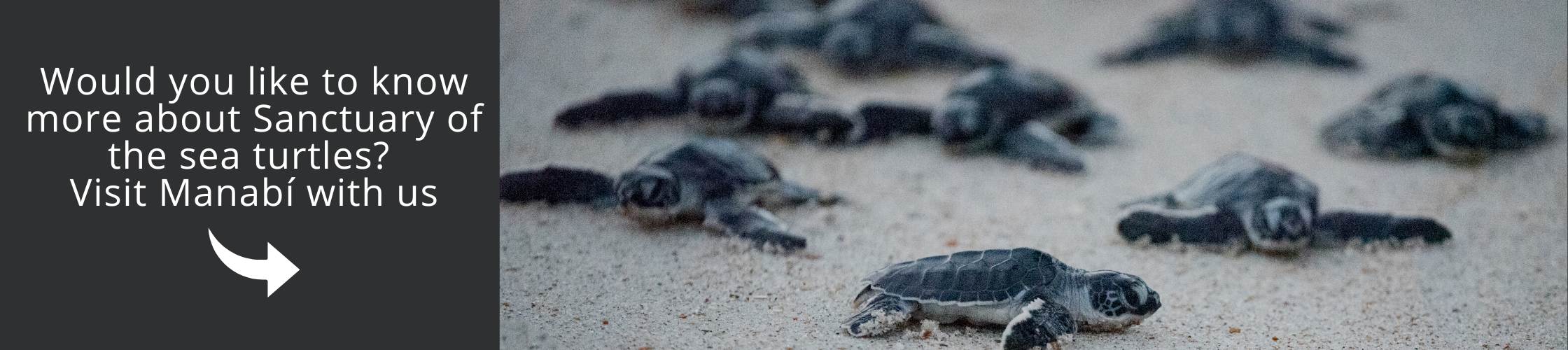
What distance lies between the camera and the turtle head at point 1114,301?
2824 mm

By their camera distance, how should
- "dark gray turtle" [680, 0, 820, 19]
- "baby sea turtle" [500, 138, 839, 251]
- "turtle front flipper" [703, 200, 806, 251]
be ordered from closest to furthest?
"turtle front flipper" [703, 200, 806, 251] → "baby sea turtle" [500, 138, 839, 251] → "dark gray turtle" [680, 0, 820, 19]

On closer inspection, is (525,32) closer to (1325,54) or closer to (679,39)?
(679,39)

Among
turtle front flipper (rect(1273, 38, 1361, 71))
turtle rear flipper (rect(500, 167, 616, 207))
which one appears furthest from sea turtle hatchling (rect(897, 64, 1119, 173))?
turtle front flipper (rect(1273, 38, 1361, 71))

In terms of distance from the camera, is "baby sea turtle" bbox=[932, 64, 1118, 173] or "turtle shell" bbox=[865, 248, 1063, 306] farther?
"baby sea turtle" bbox=[932, 64, 1118, 173]

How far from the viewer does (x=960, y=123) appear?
5047 millimetres

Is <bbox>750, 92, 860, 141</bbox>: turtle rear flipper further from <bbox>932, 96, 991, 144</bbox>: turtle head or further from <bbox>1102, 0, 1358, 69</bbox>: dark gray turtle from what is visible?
<bbox>1102, 0, 1358, 69</bbox>: dark gray turtle

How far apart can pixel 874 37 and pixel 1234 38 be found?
2.45 meters

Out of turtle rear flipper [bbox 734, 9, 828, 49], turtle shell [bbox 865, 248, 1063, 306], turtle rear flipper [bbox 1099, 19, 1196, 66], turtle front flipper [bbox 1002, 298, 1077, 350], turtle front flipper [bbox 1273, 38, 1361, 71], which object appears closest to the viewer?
turtle front flipper [bbox 1002, 298, 1077, 350]

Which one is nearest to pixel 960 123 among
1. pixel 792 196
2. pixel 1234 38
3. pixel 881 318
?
pixel 792 196

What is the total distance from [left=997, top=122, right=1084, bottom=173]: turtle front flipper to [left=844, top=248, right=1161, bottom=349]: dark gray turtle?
212 cm

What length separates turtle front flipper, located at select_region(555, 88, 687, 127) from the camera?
5.31m

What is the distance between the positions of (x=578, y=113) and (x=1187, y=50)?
4198 millimetres

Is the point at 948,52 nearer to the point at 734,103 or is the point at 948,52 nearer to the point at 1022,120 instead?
the point at 1022,120

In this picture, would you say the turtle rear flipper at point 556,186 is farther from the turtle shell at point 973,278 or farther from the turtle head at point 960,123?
the turtle head at point 960,123
